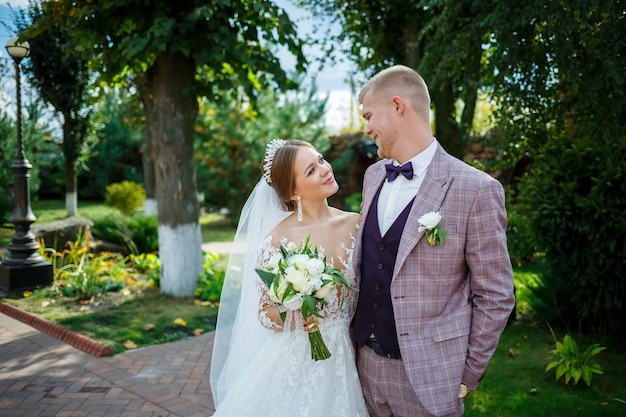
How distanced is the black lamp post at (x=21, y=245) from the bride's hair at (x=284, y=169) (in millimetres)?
6063

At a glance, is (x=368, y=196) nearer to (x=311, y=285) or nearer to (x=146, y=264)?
(x=311, y=285)

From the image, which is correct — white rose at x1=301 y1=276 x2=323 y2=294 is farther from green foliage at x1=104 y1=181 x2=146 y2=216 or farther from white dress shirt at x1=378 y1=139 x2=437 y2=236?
green foliage at x1=104 y1=181 x2=146 y2=216

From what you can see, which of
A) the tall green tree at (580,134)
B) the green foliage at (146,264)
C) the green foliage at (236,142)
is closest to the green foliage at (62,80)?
the green foliage at (236,142)

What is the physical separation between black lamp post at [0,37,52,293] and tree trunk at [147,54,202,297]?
1928 millimetres

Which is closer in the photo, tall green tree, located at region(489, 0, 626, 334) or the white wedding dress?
the white wedding dress

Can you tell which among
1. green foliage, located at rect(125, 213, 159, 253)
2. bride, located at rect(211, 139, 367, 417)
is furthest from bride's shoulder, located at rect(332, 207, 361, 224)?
green foliage, located at rect(125, 213, 159, 253)

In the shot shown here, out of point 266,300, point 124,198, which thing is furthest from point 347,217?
point 124,198

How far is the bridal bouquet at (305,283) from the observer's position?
2.33 meters

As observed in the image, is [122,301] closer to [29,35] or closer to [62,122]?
[29,35]

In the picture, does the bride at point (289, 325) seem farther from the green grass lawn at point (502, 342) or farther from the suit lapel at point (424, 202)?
the green grass lawn at point (502, 342)

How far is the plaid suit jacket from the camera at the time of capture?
2154 mm

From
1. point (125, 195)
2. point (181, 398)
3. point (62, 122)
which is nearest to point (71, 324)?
point (181, 398)

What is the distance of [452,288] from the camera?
227 cm

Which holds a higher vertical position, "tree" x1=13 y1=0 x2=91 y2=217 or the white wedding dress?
"tree" x1=13 y1=0 x2=91 y2=217
